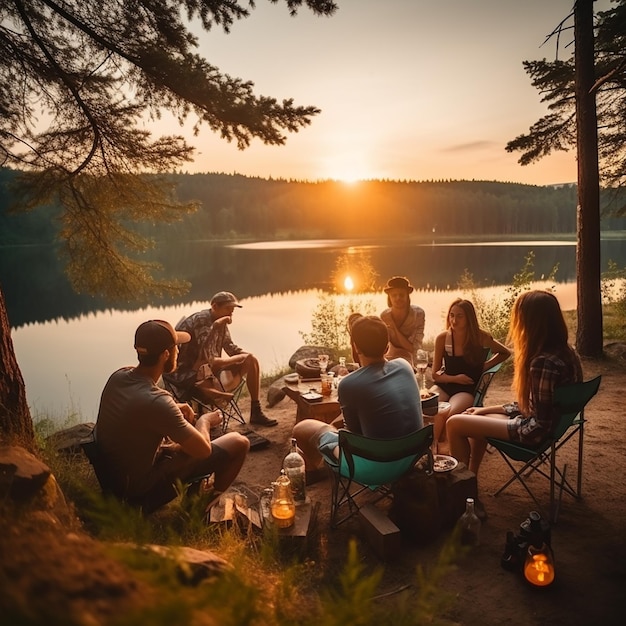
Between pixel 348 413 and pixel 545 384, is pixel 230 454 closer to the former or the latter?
pixel 348 413

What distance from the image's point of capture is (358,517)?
3240 millimetres

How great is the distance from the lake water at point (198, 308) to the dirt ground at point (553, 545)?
6.44 metres

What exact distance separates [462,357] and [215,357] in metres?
2.68

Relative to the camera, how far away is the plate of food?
10.4 ft

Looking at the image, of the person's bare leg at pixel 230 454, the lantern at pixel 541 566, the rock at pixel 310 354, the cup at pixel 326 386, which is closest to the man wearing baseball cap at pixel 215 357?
the cup at pixel 326 386

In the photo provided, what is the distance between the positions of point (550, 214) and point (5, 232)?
8861cm

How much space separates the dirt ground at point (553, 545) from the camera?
2369 millimetres

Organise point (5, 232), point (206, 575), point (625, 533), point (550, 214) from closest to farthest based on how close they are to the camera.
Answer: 1. point (206, 575)
2. point (625, 533)
3. point (5, 232)
4. point (550, 214)

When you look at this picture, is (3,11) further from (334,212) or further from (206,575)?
(334,212)

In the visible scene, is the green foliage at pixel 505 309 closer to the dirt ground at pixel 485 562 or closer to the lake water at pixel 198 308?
the lake water at pixel 198 308

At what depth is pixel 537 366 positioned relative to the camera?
115 inches

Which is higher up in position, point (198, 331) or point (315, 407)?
point (198, 331)

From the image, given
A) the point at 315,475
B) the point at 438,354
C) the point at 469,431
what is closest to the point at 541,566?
the point at 469,431

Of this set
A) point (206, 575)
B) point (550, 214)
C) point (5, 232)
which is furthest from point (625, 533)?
point (550, 214)
